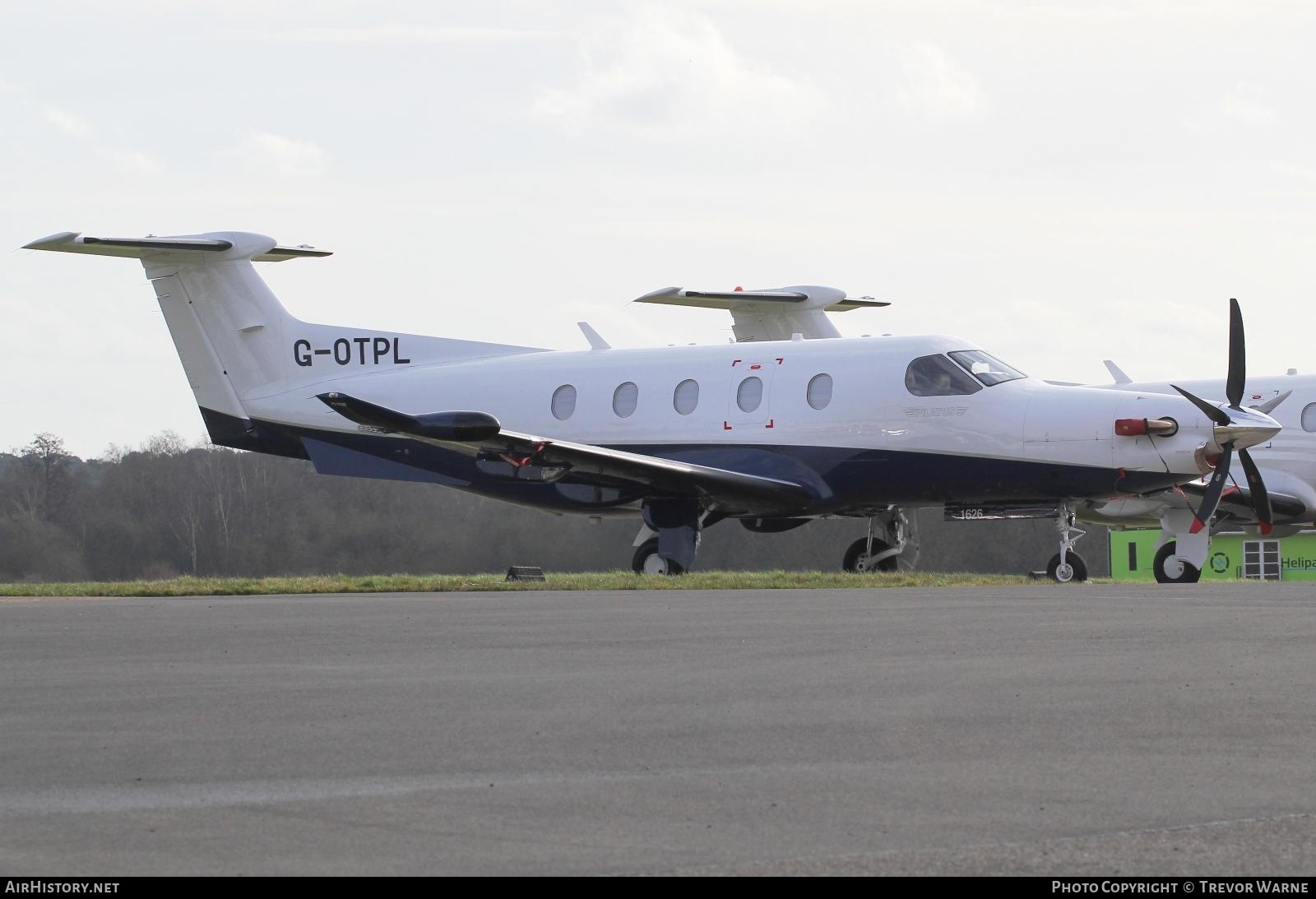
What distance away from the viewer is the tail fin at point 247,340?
26859 millimetres

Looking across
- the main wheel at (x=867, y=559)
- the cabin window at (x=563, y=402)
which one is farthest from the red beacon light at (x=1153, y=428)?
the cabin window at (x=563, y=402)

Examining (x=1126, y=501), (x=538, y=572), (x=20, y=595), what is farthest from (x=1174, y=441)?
(x=20, y=595)

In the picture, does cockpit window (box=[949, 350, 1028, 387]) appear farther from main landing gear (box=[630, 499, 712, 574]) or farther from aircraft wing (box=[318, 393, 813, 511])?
main landing gear (box=[630, 499, 712, 574])

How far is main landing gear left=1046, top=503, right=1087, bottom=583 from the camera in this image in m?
21.8

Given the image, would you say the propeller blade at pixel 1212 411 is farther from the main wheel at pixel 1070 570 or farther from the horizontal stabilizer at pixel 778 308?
the horizontal stabilizer at pixel 778 308

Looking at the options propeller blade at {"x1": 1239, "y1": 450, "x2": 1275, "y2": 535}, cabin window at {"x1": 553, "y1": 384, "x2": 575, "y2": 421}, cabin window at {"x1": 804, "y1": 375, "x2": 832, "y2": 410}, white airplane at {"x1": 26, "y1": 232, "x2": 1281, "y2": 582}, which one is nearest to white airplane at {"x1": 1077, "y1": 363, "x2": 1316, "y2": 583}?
propeller blade at {"x1": 1239, "y1": 450, "x2": 1275, "y2": 535}

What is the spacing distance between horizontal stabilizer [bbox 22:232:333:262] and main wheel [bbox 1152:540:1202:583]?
14239 mm

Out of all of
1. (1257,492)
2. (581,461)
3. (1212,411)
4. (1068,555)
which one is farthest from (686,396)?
(1257,492)

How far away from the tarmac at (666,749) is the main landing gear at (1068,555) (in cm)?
952

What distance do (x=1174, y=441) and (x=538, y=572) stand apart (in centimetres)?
810

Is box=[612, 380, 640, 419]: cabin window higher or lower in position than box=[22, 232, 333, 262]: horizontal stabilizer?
lower

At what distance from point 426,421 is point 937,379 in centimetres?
665

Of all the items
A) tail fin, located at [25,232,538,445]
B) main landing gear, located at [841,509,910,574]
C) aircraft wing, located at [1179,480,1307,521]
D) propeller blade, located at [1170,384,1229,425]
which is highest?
tail fin, located at [25,232,538,445]

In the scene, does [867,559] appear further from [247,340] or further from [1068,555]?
[247,340]
